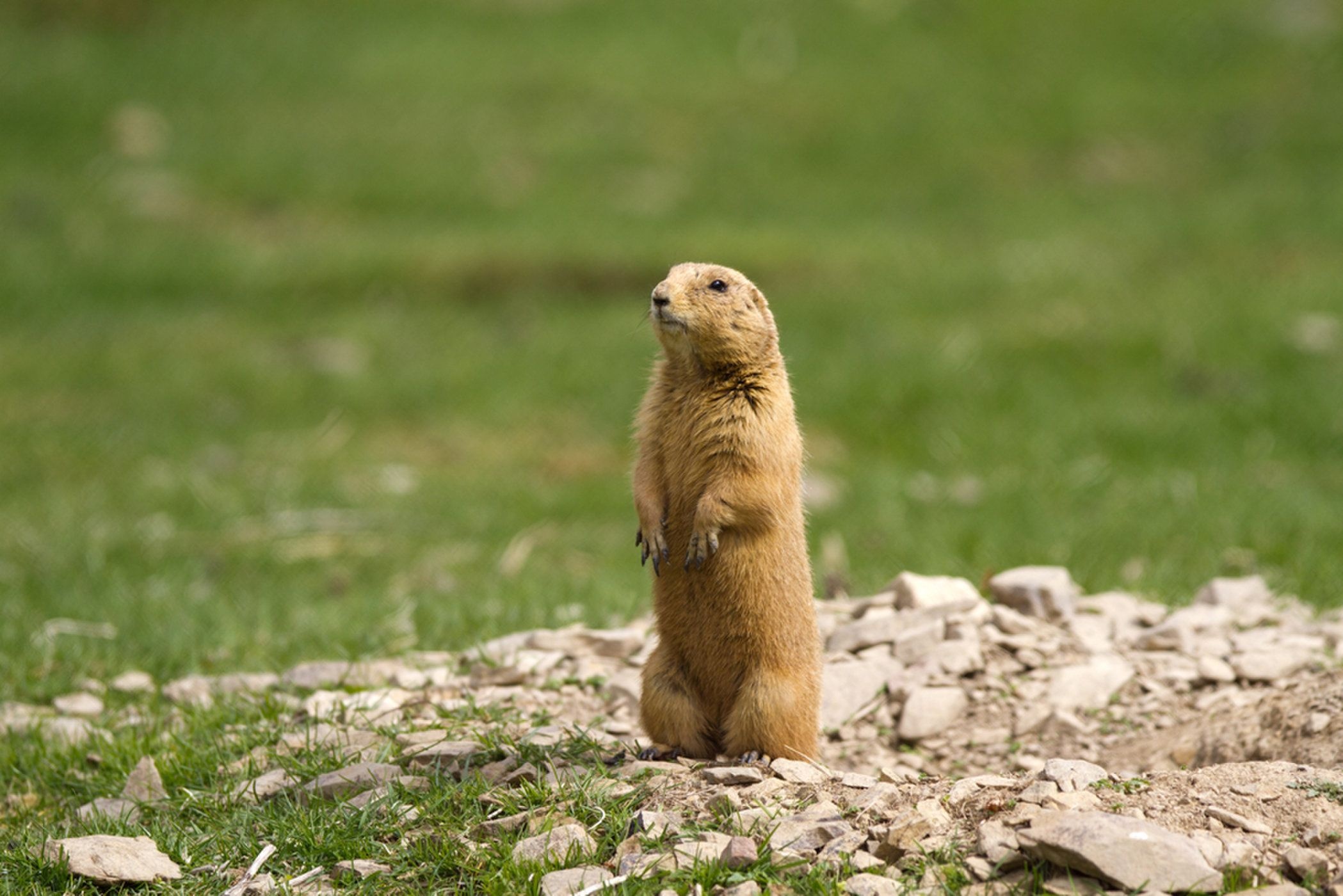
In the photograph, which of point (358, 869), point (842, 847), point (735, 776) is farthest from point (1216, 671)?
point (358, 869)

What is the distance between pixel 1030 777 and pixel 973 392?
22.6ft

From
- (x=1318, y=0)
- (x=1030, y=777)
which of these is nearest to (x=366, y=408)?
(x=1030, y=777)

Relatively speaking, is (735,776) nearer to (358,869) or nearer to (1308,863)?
(358,869)

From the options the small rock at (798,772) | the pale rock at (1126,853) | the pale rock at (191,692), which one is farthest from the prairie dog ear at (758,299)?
the pale rock at (191,692)

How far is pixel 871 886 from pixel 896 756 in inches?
69.5

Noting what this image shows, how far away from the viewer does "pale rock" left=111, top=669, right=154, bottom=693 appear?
231 inches

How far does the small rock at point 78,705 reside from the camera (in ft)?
18.6

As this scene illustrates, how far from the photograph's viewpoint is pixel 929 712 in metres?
5.32

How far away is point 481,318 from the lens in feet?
42.0

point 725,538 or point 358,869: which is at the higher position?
point 725,538

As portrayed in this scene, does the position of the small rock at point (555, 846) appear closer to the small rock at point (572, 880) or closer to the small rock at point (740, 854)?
the small rock at point (572, 880)

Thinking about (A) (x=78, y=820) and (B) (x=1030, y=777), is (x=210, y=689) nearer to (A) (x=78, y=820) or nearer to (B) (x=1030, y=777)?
(A) (x=78, y=820)

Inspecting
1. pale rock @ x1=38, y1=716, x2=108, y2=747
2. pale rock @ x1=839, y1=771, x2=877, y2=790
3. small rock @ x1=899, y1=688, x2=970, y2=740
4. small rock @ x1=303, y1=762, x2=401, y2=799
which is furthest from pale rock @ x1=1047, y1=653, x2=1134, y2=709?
pale rock @ x1=38, y1=716, x2=108, y2=747

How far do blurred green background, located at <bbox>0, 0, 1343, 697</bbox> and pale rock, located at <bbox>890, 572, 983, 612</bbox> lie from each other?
0.85m
